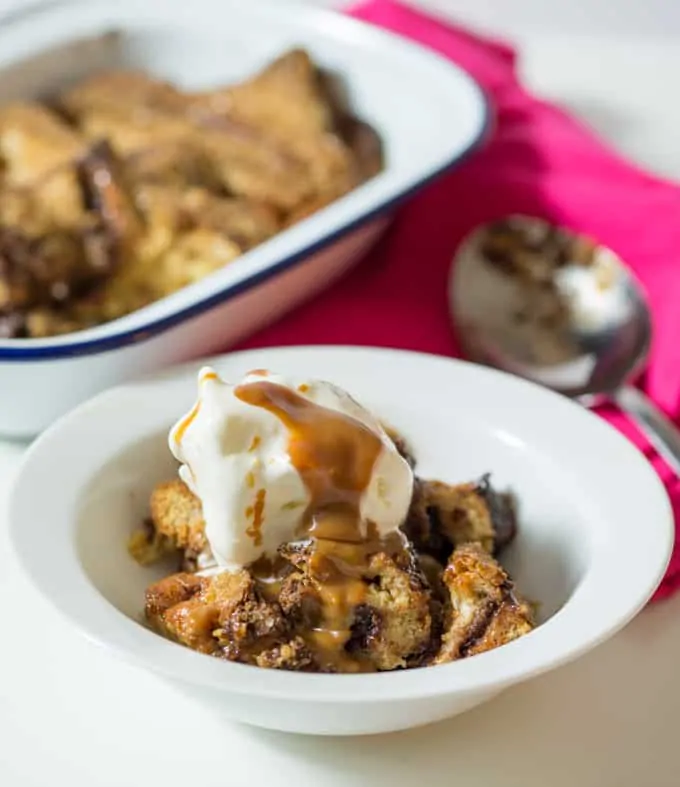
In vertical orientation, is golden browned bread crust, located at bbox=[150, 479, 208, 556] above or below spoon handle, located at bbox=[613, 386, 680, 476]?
above

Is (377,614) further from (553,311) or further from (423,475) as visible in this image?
(553,311)

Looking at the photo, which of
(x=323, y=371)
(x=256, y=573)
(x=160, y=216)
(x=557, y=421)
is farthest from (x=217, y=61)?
(x=256, y=573)

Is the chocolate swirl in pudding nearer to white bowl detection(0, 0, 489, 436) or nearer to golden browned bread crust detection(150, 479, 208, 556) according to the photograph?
golden browned bread crust detection(150, 479, 208, 556)

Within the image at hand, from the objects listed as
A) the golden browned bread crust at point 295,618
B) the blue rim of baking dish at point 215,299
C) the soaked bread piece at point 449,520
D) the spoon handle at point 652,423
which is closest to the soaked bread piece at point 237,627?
the golden browned bread crust at point 295,618

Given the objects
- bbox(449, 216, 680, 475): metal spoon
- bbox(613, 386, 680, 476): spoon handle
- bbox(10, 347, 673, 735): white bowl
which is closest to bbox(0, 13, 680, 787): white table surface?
bbox(10, 347, 673, 735): white bowl

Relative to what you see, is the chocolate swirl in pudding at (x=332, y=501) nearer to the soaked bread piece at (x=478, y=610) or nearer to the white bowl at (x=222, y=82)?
the soaked bread piece at (x=478, y=610)

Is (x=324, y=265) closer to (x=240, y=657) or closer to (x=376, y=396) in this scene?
(x=376, y=396)
